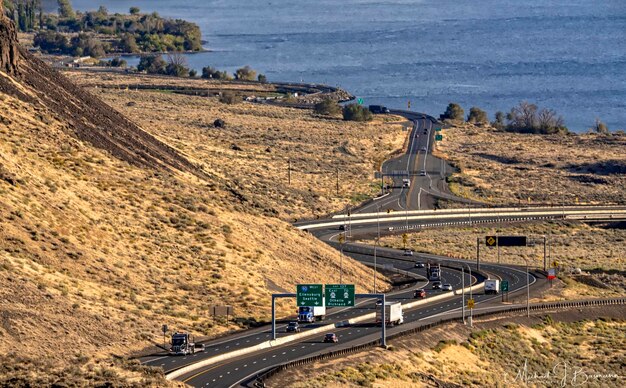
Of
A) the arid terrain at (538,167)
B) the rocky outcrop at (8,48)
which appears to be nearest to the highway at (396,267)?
the arid terrain at (538,167)

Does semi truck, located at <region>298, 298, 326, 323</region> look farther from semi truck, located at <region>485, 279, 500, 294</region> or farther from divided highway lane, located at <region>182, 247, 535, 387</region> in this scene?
semi truck, located at <region>485, 279, 500, 294</region>

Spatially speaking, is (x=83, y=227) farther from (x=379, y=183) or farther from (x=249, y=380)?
(x=379, y=183)

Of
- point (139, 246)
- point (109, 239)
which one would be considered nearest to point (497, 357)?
point (139, 246)

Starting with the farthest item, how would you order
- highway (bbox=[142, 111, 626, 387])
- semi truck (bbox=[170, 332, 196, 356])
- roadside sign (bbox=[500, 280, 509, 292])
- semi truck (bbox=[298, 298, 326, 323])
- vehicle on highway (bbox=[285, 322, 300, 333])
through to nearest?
roadside sign (bbox=[500, 280, 509, 292]) → semi truck (bbox=[298, 298, 326, 323]) → vehicle on highway (bbox=[285, 322, 300, 333]) → semi truck (bbox=[170, 332, 196, 356]) → highway (bbox=[142, 111, 626, 387])

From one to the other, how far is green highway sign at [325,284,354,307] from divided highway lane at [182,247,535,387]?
1.80 metres

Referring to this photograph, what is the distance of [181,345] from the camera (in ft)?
219

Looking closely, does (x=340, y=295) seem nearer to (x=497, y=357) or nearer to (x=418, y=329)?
(x=418, y=329)

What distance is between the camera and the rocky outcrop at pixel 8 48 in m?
100

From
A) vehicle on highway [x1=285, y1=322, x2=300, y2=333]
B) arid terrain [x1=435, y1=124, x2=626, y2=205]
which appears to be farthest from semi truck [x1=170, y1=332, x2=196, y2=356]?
arid terrain [x1=435, y1=124, x2=626, y2=205]

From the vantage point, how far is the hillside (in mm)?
68875

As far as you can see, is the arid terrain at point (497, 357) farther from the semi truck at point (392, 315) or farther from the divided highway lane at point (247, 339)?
the divided highway lane at point (247, 339)

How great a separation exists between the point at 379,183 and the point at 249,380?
9519 cm

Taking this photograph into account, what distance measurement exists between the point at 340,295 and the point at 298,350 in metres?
5.69

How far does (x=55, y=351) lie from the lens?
63.9 m
